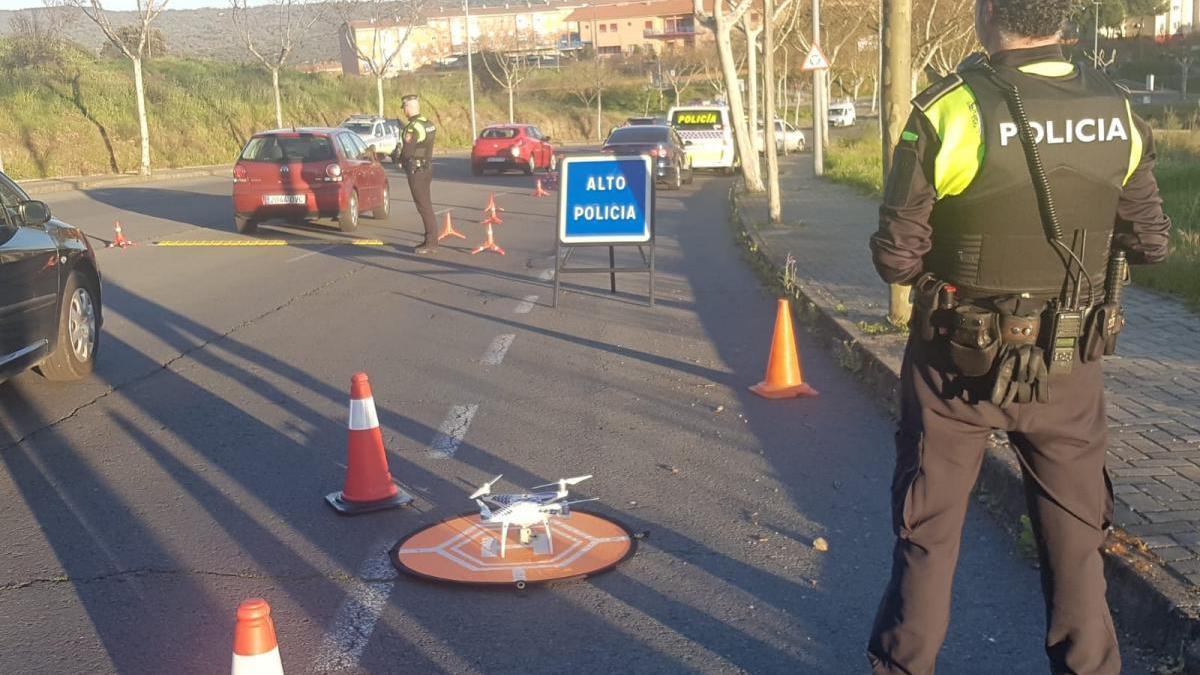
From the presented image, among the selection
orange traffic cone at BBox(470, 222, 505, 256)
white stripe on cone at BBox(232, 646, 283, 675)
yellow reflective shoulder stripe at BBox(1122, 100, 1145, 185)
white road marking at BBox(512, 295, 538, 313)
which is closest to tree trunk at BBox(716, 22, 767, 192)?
orange traffic cone at BBox(470, 222, 505, 256)

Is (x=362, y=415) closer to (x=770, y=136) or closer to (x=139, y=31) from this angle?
(x=770, y=136)

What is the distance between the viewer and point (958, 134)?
3.29 meters

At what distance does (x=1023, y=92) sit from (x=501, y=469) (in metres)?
3.98

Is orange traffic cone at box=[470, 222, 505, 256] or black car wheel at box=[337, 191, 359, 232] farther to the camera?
black car wheel at box=[337, 191, 359, 232]

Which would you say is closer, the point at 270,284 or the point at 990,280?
the point at 990,280

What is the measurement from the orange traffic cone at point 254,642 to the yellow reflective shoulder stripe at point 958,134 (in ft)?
6.87

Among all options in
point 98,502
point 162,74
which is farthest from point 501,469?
point 162,74

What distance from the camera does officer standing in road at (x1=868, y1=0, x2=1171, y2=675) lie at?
331 cm

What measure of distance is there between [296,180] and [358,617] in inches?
621

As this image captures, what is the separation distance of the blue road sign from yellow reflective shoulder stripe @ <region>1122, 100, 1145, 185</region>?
8.79 metres

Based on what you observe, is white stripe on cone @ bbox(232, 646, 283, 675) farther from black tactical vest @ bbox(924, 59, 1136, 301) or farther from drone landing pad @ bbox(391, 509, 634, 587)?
black tactical vest @ bbox(924, 59, 1136, 301)

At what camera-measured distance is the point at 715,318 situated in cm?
1162

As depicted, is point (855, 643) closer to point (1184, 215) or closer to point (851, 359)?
point (851, 359)

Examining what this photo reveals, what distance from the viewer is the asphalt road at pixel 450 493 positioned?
4.51 m
